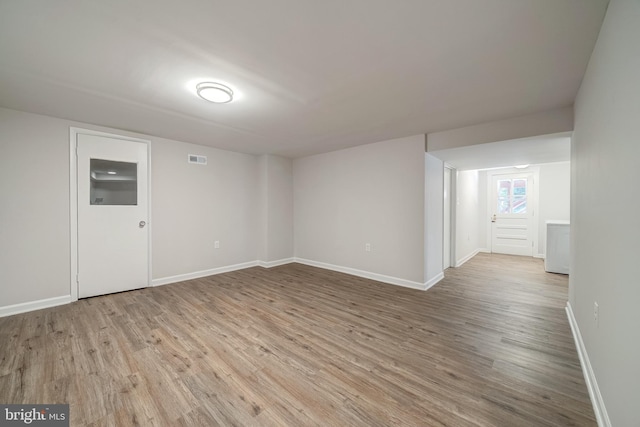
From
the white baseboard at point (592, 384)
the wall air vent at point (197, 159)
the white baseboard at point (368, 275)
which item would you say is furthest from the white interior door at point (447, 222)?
the wall air vent at point (197, 159)

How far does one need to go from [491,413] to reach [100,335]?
3322mm

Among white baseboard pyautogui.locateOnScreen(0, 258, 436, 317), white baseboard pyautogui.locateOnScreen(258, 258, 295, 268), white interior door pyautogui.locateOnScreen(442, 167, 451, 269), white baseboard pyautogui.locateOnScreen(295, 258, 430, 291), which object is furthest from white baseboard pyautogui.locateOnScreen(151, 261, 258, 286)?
white interior door pyautogui.locateOnScreen(442, 167, 451, 269)

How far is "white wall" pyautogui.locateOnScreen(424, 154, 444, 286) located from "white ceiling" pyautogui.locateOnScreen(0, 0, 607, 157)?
102 centimetres

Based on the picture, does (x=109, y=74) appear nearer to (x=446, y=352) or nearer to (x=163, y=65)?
(x=163, y=65)

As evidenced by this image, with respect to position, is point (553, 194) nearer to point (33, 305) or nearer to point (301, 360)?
point (301, 360)

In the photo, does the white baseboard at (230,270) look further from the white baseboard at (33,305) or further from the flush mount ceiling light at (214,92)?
the flush mount ceiling light at (214,92)

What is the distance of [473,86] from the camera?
2.25m

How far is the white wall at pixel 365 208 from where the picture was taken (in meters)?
3.83

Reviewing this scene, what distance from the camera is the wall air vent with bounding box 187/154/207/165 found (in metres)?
4.32

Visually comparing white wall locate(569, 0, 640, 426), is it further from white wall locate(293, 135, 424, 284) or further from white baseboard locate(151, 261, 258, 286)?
white baseboard locate(151, 261, 258, 286)

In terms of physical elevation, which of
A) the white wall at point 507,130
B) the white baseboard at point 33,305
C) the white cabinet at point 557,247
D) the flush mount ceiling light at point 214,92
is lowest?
the white baseboard at point 33,305

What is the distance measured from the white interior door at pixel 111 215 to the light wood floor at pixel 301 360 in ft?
1.15

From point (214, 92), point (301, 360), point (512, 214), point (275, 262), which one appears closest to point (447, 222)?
point (512, 214)

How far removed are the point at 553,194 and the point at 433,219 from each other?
4.24 meters
